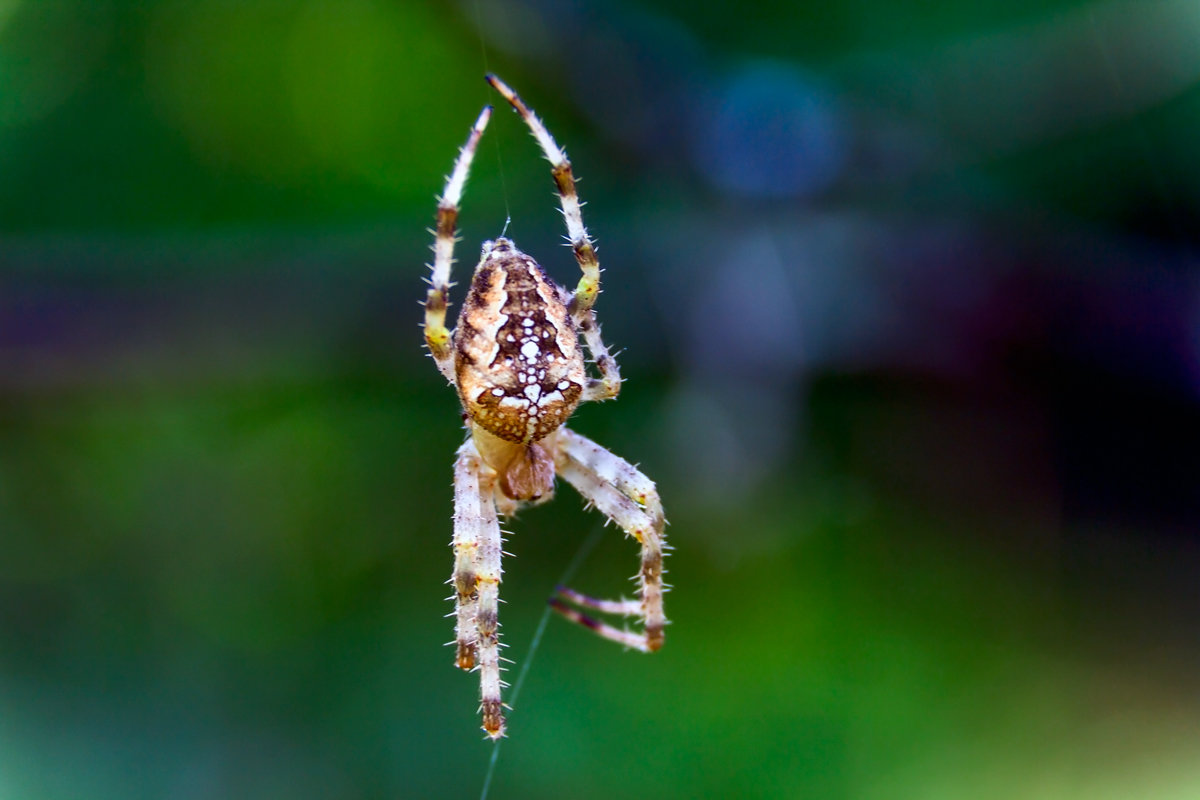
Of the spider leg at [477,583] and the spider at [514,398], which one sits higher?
the spider at [514,398]

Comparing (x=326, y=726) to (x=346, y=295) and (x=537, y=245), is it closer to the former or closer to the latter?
(x=346, y=295)

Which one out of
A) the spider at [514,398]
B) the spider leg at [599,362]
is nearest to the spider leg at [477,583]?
the spider at [514,398]

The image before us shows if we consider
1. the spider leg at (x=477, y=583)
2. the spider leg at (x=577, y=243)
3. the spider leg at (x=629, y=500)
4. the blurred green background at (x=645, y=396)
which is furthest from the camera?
the blurred green background at (x=645, y=396)

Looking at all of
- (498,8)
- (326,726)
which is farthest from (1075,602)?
(498,8)

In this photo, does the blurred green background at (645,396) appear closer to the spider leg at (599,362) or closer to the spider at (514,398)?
the spider at (514,398)

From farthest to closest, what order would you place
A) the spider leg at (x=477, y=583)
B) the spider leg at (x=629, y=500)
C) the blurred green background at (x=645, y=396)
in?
the blurred green background at (x=645, y=396) < the spider leg at (x=629, y=500) < the spider leg at (x=477, y=583)

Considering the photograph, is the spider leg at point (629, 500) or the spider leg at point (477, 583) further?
the spider leg at point (629, 500)

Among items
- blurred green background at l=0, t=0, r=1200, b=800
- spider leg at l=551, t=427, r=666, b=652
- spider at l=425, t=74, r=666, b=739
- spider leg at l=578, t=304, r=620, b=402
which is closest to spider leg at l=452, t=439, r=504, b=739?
spider at l=425, t=74, r=666, b=739

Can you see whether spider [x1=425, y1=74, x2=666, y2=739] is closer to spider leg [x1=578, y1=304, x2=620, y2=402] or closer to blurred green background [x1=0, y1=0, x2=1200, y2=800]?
spider leg [x1=578, y1=304, x2=620, y2=402]
